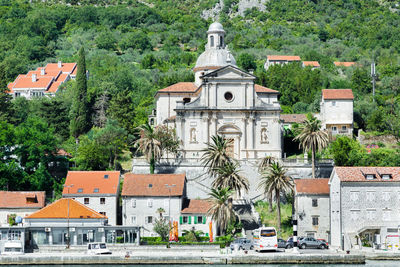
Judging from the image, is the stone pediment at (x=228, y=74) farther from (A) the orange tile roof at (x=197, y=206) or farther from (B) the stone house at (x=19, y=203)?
(B) the stone house at (x=19, y=203)

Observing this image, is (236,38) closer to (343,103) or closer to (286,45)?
(286,45)

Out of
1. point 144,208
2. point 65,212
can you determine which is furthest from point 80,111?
point 65,212

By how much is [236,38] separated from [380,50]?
121 ft

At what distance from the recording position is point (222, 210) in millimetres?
70625

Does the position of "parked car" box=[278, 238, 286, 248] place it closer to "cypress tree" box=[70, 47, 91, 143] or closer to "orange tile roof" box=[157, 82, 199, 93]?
"orange tile roof" box=[157, 82, 199, 93]

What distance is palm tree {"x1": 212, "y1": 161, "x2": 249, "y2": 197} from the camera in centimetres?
7456

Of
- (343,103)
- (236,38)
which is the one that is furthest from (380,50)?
(343,103)

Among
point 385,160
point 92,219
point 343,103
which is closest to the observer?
point 92,219

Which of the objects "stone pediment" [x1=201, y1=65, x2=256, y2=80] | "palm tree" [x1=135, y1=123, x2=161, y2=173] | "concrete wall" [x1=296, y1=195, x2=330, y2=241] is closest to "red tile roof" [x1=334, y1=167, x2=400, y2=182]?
"concrete wall" [x1=296, y1=195, x2=330, y2=241]

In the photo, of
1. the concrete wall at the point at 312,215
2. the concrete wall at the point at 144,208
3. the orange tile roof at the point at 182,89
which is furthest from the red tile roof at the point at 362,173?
the orange tile roof at the point at 182,89

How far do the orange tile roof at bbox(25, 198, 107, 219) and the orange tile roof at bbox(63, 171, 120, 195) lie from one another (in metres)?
3.80

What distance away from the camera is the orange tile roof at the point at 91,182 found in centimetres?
7562

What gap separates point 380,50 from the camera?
6806 inches

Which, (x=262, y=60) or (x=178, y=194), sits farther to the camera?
(x=262, y=60)
